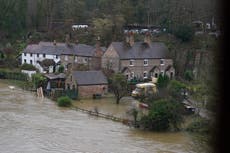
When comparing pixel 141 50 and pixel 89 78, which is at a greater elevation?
pixel 141 50

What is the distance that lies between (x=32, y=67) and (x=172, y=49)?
12640 millimetres

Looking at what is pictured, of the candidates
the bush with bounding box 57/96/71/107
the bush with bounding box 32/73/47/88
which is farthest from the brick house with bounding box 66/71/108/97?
the bush with bounding box 57/96/71/107

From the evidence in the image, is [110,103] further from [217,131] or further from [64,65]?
[217,131]

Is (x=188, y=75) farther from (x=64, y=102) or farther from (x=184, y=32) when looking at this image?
(x=64, y=102)

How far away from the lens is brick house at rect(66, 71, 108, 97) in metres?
36.4

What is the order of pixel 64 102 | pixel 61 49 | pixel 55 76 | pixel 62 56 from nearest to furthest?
pixel 64 102, pixel 55 76, pixel 62 56, pixel 61 49

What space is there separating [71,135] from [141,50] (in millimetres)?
18875

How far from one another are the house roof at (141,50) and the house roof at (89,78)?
13.8 ft

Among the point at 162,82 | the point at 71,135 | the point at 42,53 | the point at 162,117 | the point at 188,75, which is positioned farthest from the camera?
the point at 42,53

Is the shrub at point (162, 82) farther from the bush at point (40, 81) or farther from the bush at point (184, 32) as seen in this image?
the bush at point (184, 32)

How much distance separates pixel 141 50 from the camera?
43062mm

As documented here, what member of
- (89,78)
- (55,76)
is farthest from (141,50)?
(55,76)

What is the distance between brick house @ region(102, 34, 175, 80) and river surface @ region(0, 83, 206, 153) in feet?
34.8

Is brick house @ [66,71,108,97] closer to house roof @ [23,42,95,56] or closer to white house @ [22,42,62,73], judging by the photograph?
house roof @ [23,42,95,56]
